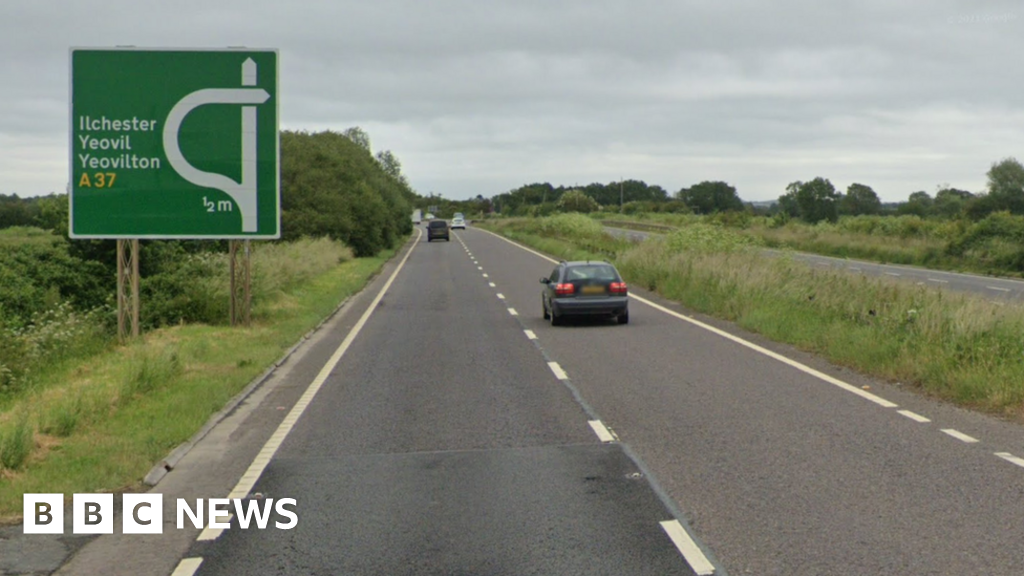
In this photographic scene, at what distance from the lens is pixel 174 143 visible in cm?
2016

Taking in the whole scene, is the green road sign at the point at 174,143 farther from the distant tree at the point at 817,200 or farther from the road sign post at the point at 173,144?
the distant tree at the point at 817,200

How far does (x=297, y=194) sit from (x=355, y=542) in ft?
181

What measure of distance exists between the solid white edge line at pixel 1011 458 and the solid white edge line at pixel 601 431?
341cm

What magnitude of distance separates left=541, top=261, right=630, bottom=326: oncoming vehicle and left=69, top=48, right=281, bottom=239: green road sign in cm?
613

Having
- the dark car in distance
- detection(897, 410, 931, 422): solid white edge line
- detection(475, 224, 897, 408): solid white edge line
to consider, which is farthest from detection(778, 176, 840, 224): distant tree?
detection(897, 410, 931, 422): solid white edge line

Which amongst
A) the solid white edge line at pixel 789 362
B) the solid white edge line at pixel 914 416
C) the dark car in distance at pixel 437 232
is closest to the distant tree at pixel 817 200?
the dark car in distance at pixel 437 232

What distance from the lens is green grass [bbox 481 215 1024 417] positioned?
41.9ft

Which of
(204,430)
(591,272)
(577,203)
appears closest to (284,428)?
(204,430)

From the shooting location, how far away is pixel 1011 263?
156 ft

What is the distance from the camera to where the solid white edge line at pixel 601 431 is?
1034cm

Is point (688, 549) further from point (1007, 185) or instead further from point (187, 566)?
point (1007, 185)

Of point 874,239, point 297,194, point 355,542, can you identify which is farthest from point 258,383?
point 874,239

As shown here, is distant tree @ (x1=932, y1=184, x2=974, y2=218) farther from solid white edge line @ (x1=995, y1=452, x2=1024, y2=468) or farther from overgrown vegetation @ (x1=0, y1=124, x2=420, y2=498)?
solid white edge line @ (x1=995, y1=452, x2=1024, y2=468)

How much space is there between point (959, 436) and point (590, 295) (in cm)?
1302
